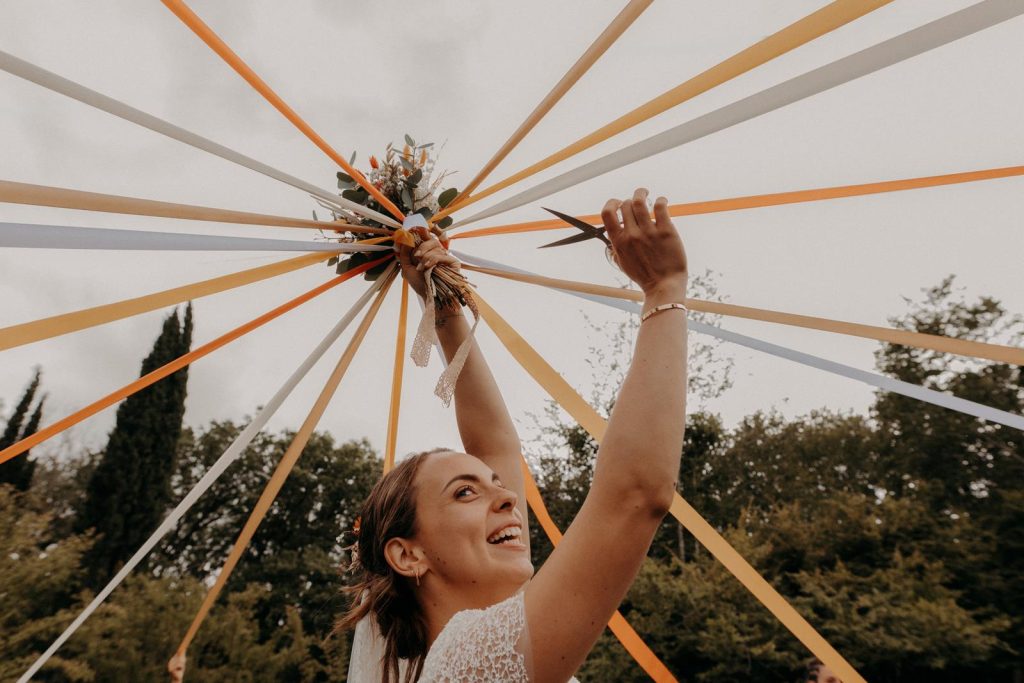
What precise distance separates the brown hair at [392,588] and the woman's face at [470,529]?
2.8 inches

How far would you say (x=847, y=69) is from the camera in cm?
142

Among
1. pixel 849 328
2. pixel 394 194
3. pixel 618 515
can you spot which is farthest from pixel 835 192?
pixel 394 194

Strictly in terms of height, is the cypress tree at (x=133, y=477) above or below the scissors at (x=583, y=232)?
above

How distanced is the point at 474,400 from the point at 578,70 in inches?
50.5

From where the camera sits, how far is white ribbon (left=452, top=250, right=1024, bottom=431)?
2.24 m

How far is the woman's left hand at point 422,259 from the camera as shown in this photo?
2477mm

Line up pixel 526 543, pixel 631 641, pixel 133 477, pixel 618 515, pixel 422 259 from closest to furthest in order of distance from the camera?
pixel 618 515 < pixel 526 543 < pixel 422 259 < pixel 631 641 < pixel 133 477

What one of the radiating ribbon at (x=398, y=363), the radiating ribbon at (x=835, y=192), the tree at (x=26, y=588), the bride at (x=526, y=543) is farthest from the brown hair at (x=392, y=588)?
the tree at (x=26, y=588)

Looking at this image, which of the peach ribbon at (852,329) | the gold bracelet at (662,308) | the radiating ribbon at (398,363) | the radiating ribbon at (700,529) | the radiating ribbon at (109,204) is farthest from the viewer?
the radiating ribbon at (398,363)

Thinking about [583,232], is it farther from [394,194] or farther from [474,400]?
[394,194]

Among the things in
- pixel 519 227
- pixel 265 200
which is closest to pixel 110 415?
pixel 265 200

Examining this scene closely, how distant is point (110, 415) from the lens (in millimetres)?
21250

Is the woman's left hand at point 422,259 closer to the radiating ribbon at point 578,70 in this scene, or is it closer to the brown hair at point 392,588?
the radiating ribbon at point 578,70

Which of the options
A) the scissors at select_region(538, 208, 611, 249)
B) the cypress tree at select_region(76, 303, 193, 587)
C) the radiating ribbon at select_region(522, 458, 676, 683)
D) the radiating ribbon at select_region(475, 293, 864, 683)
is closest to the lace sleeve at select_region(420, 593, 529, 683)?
the radiating ribbon at select_region(522, 458, 676, 683)
